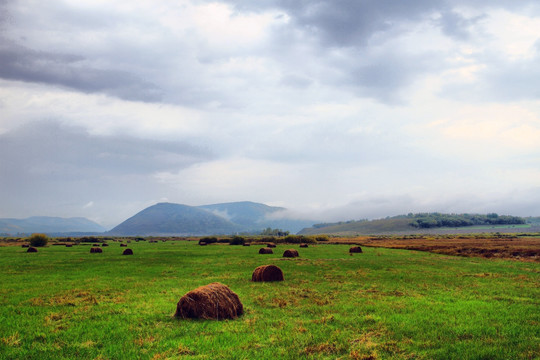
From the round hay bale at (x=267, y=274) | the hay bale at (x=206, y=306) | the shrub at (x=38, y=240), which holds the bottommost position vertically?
the shrub at (x=38, y=240)

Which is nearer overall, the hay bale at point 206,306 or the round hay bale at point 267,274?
the hay bale at point 206,306

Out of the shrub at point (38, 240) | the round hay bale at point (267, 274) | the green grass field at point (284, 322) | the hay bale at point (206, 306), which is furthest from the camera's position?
the shrub at point (38, 240)

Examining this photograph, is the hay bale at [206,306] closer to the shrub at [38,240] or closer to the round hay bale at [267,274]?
the round hay bale at [267,274]

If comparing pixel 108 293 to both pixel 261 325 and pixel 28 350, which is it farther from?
pixel 261 325

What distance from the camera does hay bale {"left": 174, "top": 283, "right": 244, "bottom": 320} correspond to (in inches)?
537

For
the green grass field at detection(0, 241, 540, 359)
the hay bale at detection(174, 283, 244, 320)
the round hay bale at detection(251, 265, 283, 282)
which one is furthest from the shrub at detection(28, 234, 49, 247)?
the hay bale at detection(174, 283, 244, 320)

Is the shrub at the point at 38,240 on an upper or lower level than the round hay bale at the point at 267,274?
lower

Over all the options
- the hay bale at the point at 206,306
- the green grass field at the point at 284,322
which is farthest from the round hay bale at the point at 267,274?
the hay bale at the point at 206,306

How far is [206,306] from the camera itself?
1365 centimetres

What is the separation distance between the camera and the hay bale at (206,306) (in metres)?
13.6

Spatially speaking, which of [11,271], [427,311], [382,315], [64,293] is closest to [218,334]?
[382,315]

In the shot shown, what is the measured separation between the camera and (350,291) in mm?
19578

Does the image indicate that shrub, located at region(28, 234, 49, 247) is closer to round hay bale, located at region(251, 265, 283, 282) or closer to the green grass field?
the green grass field

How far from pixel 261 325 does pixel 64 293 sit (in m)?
13.1
